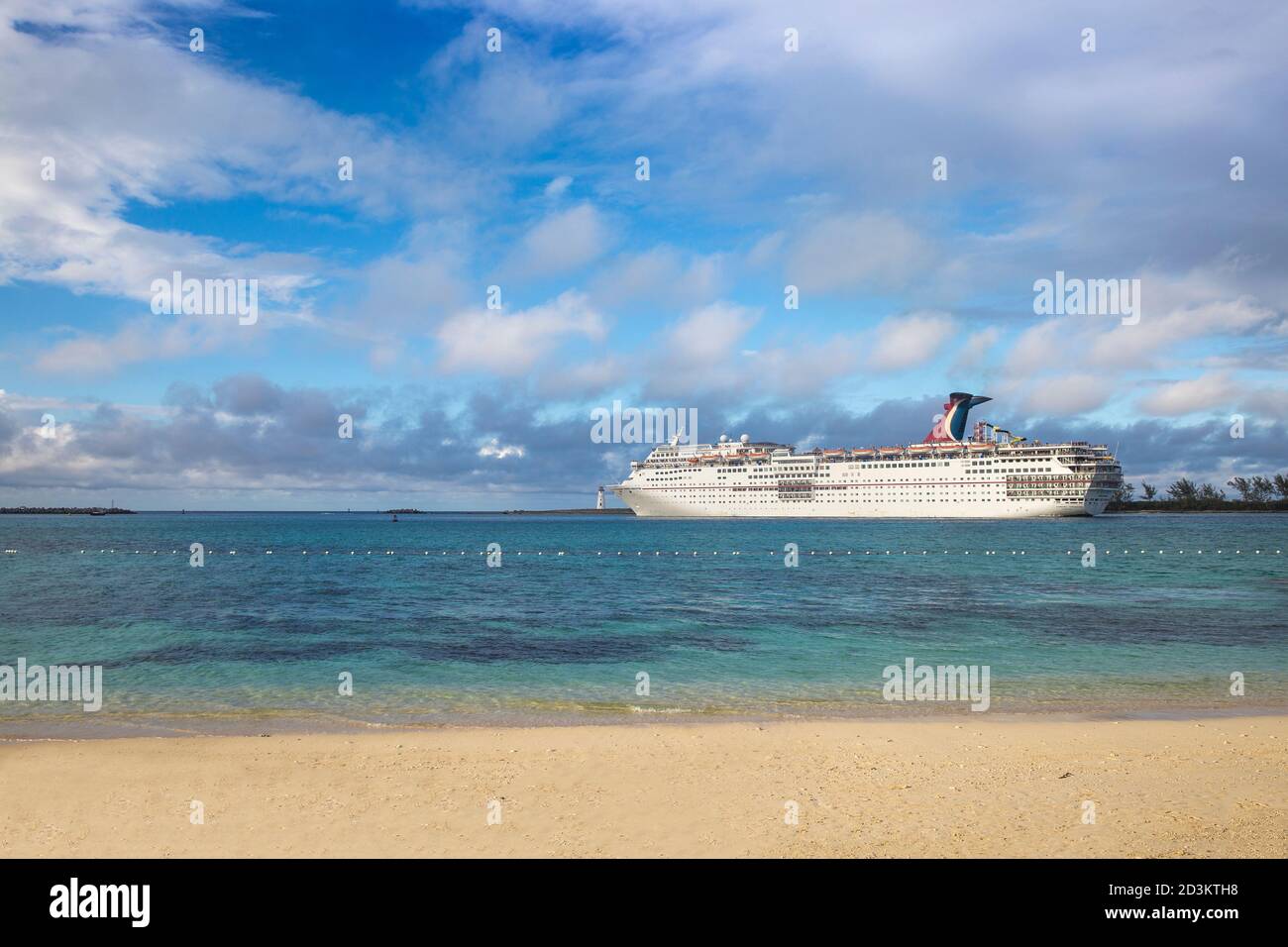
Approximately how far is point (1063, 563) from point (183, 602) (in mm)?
45854

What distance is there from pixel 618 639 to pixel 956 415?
128m

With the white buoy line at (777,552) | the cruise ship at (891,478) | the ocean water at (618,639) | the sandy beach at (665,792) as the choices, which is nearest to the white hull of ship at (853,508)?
the cruise ship at (891,478)

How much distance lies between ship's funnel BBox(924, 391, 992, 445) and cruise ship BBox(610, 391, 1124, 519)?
17 centimetres

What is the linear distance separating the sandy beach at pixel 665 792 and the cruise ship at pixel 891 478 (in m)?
111

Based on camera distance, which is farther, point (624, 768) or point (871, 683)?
point (871, 683)

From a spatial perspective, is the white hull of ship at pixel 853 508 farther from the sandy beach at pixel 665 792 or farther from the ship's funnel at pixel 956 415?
the sandy beach at pixel 665 792

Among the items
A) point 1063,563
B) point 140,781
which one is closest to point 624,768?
point 140,781

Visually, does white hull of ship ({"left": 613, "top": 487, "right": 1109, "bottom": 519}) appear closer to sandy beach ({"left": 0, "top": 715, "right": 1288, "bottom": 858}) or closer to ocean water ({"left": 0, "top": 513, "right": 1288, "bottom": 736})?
ocean water ({"left": 0, "top": 513, "right": 1288, "bottom": 736})

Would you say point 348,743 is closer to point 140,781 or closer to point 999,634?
point 140,781

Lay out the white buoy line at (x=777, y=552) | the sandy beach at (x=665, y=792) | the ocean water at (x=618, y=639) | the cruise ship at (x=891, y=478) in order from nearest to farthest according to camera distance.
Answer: the sandy beach at (x=665, y=792) < the ocean water at (x=618, y=639) < the white buoy line at (x=777, y=552) < the cruise ship at (x=891, y=478)

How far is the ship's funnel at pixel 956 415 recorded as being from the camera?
135250mm
